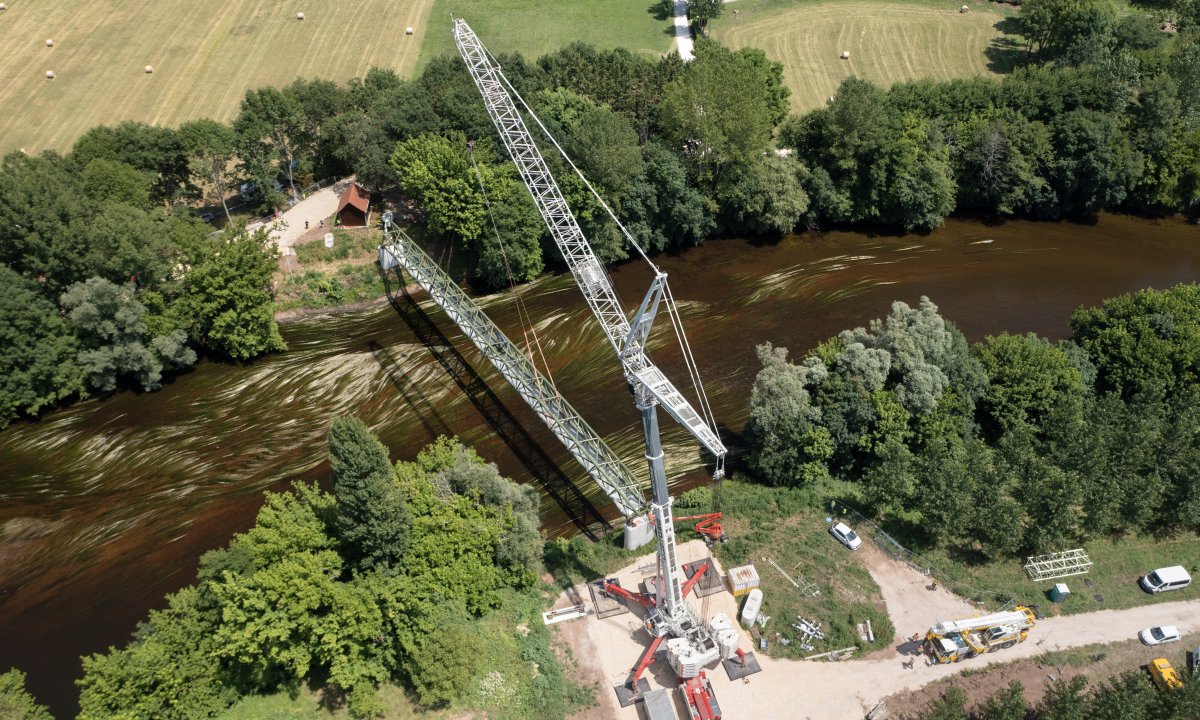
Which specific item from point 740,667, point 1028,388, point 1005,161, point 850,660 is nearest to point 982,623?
point 850,660

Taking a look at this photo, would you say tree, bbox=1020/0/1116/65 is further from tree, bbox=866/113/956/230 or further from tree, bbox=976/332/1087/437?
tree, bbox=976/332/1087/437

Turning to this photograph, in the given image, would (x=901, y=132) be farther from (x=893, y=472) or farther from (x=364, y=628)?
(x=364, y=628)

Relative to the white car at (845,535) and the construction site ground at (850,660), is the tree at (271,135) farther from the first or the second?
the white car at (845,535)

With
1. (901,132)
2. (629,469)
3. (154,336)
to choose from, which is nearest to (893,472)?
(629,469)

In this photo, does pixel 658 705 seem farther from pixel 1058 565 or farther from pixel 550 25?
pixel 550 25

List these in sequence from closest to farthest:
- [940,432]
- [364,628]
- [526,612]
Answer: [364,628]
[526,612]
[940,432]

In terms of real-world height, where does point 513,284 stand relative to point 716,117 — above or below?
below

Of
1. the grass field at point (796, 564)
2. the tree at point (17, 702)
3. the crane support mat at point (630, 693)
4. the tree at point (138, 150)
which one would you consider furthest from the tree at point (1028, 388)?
the tree at point (138, 150)
